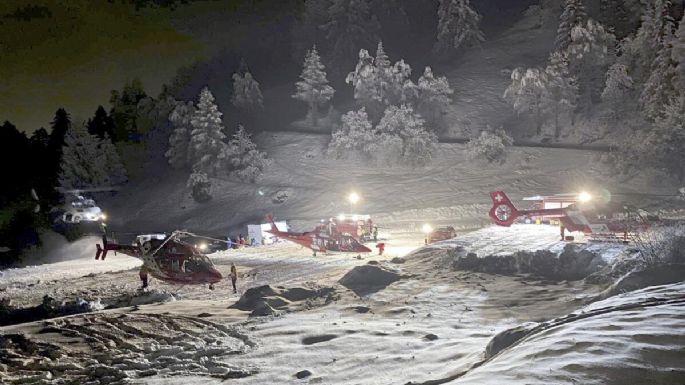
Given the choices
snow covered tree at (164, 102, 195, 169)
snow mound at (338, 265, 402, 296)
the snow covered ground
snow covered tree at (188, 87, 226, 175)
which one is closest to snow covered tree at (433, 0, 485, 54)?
snow covered tree at (188, 87, 226, 175)

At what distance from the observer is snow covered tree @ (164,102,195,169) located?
67.8 meters

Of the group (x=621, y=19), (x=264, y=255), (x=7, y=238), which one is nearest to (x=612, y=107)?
(x=621, y=19)

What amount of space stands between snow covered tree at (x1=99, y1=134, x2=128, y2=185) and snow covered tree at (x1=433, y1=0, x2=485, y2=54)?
54666mm

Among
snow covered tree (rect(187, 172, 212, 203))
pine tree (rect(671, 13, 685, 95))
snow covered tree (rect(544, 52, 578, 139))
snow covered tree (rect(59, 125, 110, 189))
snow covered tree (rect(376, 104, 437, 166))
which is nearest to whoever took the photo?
pine tree (rect(671, 13, 685, 95))

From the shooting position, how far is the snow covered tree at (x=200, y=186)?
2469 inches

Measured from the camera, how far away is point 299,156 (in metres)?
66.1

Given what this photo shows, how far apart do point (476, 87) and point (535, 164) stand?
21.3 m

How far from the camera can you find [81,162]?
6931cm

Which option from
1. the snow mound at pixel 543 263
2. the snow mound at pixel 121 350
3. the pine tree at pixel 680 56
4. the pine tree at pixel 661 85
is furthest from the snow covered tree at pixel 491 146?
the snow mound at pixel 121 350

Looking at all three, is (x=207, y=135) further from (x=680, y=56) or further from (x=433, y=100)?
(x=680, y=56)

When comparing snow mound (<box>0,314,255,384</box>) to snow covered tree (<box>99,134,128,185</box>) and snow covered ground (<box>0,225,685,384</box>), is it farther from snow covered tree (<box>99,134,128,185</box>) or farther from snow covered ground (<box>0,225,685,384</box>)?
snow covered tree (<box>99,134,128,185</box>)

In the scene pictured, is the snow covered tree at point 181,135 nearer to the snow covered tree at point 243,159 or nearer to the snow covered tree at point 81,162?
the snow covered tree at point 243,159

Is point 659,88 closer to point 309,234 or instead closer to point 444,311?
point 309,234

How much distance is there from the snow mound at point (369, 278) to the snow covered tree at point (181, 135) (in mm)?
51429
